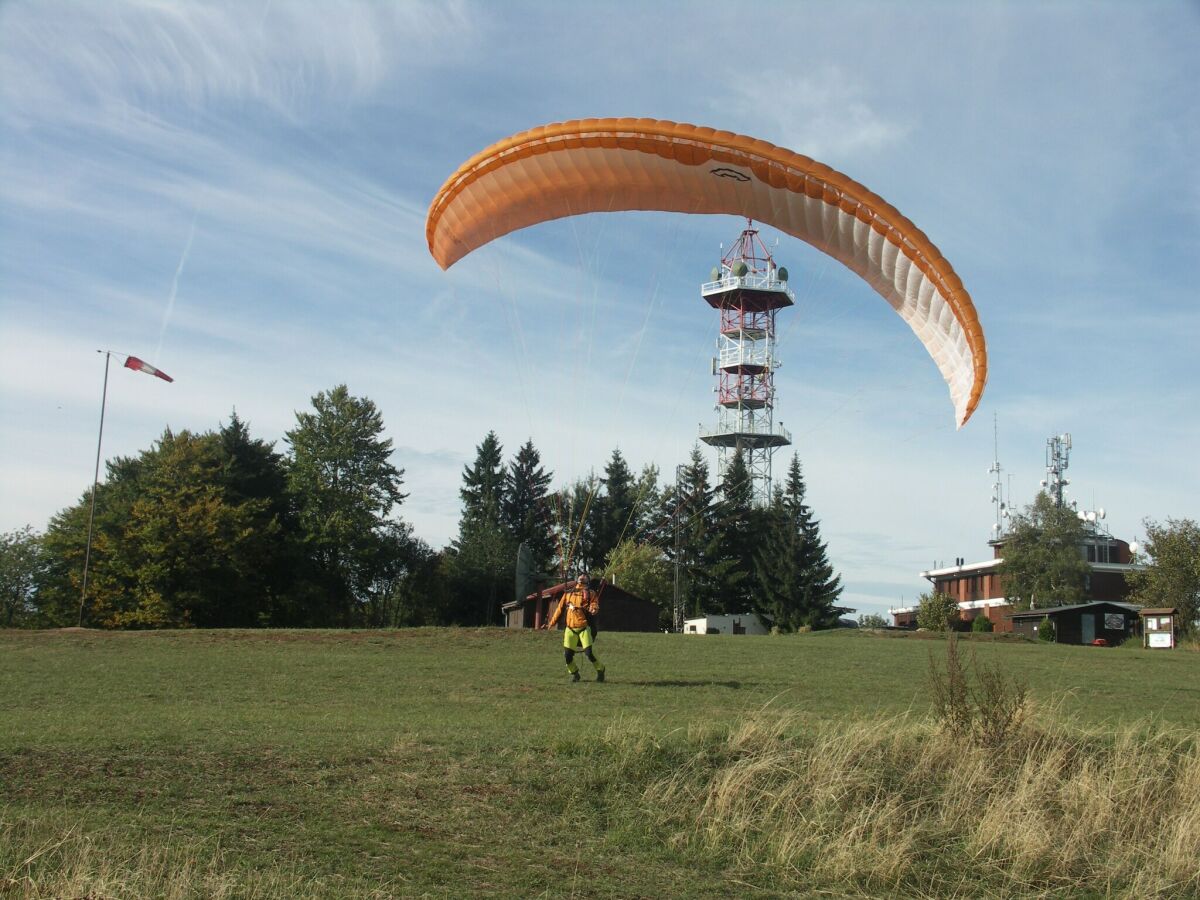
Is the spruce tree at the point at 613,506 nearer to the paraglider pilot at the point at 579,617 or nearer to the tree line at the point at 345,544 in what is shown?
the tree line at the point at 345,544

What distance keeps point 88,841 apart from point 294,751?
2516mm

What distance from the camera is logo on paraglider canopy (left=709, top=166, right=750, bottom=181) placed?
1367 cm

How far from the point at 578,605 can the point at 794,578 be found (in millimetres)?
48954

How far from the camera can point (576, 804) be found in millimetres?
8711

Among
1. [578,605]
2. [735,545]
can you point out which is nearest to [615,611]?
[578,605]

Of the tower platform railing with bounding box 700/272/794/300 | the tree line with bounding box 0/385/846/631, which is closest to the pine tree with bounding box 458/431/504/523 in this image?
the tree line with bounding box 0/385/846/631

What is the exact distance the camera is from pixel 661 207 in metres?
14.8

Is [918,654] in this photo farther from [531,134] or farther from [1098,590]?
[1098,590]

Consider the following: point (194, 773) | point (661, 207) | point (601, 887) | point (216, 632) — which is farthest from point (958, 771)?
point (216, 632)

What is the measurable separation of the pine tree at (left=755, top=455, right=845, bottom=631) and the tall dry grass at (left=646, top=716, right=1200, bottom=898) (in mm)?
51837

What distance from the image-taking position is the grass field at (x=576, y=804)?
7.15 meters

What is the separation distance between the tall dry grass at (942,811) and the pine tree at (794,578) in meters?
51.8

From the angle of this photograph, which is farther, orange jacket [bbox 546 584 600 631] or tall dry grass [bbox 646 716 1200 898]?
orange jacket [bbox 546 584 600 631]

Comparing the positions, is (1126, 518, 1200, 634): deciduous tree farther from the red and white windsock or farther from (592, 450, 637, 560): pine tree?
the red and white windsock
